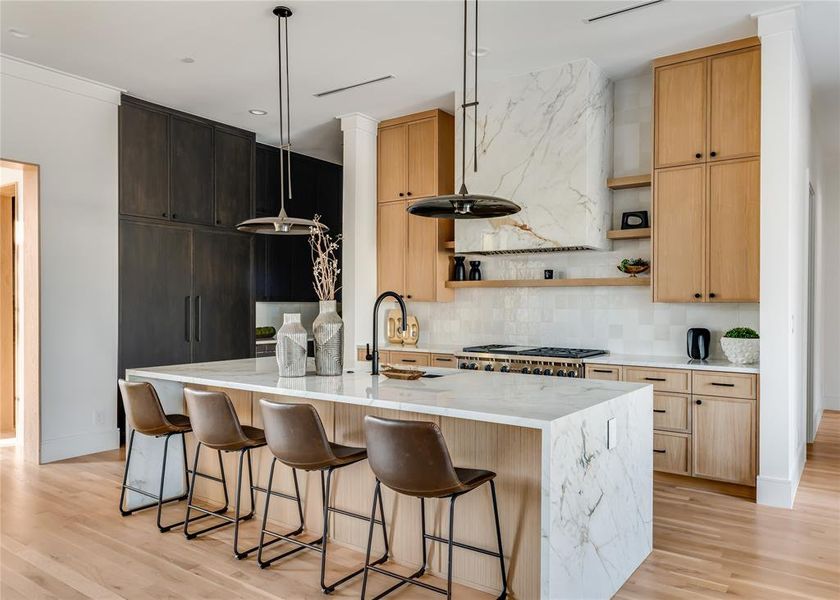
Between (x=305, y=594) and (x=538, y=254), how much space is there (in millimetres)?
3505

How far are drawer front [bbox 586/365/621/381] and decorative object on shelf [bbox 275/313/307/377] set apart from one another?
85.7 inches

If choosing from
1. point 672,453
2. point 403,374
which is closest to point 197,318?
point 403,374

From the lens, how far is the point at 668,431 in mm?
4230

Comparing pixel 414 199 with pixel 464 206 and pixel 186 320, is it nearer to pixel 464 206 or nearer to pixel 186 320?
pixel 186 320

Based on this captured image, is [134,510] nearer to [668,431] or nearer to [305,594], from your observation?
[305,594]

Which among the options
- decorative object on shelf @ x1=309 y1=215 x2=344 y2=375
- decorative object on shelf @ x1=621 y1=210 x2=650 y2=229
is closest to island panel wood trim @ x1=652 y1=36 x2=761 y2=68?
decorative object on shelf @ x1=621 y1=210 x2=650 y2=229

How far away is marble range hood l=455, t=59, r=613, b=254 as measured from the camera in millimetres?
4668

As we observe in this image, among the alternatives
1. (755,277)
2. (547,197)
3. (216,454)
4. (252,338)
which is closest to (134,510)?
(216,454)

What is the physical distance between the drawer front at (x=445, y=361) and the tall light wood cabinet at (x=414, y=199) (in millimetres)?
673

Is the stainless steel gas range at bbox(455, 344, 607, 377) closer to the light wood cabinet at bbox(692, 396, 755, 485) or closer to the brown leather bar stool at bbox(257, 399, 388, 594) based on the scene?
the light wood cabinet at bbox(692, 396, 755, 485)

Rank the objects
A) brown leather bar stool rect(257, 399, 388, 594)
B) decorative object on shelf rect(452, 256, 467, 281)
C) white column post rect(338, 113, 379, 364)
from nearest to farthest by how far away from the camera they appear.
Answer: brown leather bar stool rect(257, 399, 388, 594)
decorative object on shelf rect(452, 256, 467, 281)
white column post rect(338, 113, 379, 364)

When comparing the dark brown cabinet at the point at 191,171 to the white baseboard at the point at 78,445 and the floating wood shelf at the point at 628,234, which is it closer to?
the white baseboard at the point at 78,445

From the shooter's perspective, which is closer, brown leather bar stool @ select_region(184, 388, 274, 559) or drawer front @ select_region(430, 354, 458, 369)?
brown leather bar stool @ select_region(184, 388, 274, 559)

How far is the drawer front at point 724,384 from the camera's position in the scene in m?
3.93
